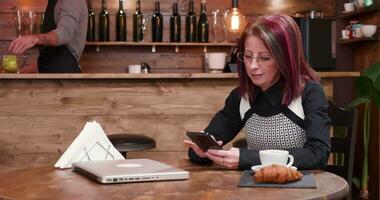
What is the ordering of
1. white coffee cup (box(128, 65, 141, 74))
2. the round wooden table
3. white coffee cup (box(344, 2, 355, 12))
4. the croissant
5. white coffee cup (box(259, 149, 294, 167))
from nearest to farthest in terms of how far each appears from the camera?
the round wooden table → the croissant → white coffee cup (box(259, 149, 294, 167)) → white coffee cup (box(344, 2, 355, 12)) → white coffee cup (box(128, 65, 141, 74))

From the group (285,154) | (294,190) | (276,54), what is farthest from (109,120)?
(294,190)

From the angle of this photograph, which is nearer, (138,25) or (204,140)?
(204,140)

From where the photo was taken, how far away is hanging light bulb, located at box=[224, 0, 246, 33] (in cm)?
500

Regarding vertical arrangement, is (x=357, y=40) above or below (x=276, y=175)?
above

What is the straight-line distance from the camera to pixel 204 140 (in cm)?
175

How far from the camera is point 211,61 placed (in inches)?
149

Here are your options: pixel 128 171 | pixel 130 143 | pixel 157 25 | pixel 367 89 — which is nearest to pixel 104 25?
pixel 157 25

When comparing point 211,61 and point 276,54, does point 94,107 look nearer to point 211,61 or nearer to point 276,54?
point 211,61

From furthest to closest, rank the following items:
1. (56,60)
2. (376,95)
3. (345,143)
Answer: (376,95) → (56,60) → (345,143)

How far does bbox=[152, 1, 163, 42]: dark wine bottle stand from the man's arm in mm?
1811

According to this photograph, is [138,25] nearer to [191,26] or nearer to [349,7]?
[191,26]

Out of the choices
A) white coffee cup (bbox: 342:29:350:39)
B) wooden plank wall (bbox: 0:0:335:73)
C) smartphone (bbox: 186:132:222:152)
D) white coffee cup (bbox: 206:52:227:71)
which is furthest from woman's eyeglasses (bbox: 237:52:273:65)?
wooden plank wall (bbox: 0:0:335:73)

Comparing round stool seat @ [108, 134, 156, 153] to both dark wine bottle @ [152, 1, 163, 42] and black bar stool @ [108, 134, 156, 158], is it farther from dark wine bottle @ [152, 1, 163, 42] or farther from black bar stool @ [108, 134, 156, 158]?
dark wine bottle @ [152, 1, 163, 42]

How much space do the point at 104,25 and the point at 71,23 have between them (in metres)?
1.65
